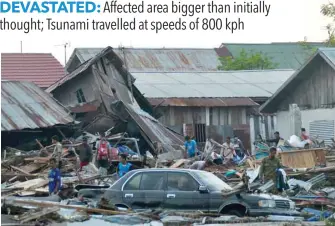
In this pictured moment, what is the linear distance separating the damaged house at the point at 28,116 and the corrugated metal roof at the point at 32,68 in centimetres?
1112

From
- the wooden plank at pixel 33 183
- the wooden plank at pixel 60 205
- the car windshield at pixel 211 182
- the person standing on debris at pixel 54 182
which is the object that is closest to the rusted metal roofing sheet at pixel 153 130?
the wooden plank at pixel 33 183

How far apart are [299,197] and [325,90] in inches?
492

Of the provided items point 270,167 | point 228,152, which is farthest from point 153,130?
point 270,167

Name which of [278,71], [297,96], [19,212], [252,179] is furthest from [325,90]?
[19,212]

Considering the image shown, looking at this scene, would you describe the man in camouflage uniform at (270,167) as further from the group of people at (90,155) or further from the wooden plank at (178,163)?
the wooden plank at (178,163)

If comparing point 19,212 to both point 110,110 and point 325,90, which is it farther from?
point 325,90

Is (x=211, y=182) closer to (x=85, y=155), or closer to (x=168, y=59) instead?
(x=85, y=155)

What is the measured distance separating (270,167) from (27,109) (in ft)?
35.5

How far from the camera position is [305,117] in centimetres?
3512

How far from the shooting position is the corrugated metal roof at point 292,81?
1278 inches

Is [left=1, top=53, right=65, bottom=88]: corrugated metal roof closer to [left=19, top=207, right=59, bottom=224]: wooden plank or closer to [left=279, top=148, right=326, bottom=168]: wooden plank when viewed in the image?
[left=279, top=148, right=326, bottom=168]: wooden plank

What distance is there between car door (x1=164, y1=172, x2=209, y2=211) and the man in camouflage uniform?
13.1ft

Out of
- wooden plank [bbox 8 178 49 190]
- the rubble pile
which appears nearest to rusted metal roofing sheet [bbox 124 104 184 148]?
the rubble pile

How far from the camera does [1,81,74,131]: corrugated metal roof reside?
29131mm
